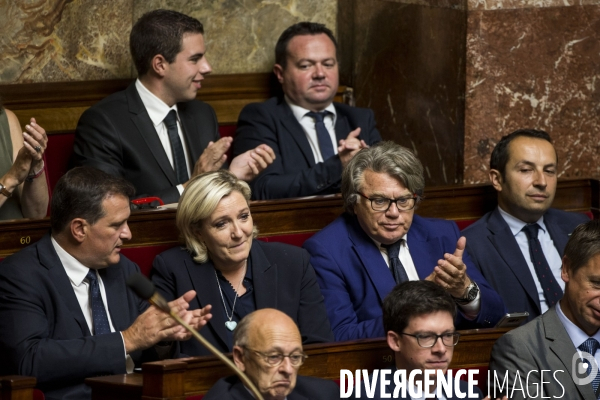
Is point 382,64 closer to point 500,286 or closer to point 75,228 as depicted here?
point 500,286

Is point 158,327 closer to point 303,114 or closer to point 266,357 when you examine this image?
point 266,357

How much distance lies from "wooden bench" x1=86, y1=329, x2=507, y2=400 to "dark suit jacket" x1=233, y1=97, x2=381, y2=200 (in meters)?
1.08

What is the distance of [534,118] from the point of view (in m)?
4.23

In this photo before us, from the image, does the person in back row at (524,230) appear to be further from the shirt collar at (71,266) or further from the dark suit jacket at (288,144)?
the shirt collar at (71,266)

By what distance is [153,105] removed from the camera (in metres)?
3.96

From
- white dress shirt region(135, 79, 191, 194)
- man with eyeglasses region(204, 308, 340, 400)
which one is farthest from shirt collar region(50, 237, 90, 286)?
white dress shirt region(135, 79, 191, 194)

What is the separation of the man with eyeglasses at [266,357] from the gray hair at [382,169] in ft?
2.84

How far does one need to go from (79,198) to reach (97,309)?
0.30 metres

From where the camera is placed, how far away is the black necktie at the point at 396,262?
10.8 feet

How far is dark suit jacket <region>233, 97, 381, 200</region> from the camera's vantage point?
3.83 metres

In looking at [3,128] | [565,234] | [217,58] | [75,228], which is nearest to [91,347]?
[75,228]

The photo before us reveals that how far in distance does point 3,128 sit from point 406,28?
5.80 ft

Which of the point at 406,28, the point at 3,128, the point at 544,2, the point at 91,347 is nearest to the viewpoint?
the point at 91,347

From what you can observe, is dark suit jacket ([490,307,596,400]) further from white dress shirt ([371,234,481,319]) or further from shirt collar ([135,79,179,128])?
shirt collar ([135,79,179,128])
